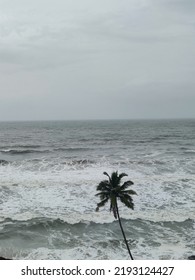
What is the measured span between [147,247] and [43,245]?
1025cm

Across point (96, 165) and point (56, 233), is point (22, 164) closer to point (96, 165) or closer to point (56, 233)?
point (96, 165)

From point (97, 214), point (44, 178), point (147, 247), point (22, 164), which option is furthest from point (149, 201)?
point (22, 164)

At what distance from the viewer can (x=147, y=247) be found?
2928cm

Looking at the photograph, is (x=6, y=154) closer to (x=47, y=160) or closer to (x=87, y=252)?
(x=47, y=160)

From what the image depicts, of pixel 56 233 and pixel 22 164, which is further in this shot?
pixel 22 164

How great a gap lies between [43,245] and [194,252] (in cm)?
1454

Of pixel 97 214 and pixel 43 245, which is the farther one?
pixel 97 214

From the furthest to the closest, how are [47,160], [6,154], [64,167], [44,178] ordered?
[6,154] < [47,160] < [64,167] < [44,178]
